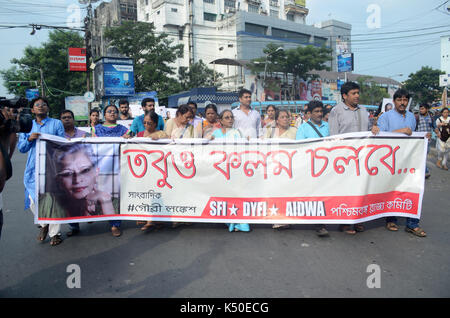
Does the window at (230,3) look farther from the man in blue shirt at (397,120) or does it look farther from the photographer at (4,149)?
the photographer at (4,149)

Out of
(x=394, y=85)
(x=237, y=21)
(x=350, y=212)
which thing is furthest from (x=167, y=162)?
(x=394, y=85)

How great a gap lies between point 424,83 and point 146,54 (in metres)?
37.6

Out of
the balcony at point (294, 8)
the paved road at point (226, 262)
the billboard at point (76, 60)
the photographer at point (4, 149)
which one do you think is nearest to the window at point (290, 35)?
the balcony at point (294, 8)

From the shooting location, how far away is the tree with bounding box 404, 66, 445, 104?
45.7m

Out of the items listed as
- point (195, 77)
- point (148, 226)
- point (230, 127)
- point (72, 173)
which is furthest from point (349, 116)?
point (195, 77)

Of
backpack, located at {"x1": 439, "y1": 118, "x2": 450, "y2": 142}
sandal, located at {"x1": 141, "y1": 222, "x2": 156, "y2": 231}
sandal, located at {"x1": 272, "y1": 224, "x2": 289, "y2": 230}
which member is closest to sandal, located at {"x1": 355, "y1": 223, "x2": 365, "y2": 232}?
sandal, located at {"x1": 272, "y1": 224, "x2": 289, "y2": 230}

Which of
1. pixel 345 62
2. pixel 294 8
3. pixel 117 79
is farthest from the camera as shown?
pixel 294 8

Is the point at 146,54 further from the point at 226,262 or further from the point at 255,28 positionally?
the point at 226,262

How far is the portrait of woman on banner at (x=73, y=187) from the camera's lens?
14.0 feet

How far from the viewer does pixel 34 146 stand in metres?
4.27

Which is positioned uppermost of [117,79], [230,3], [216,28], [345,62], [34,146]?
[230,3]

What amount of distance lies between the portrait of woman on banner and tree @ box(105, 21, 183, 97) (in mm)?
29308

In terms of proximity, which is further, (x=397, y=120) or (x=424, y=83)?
(x=424, y=83)
